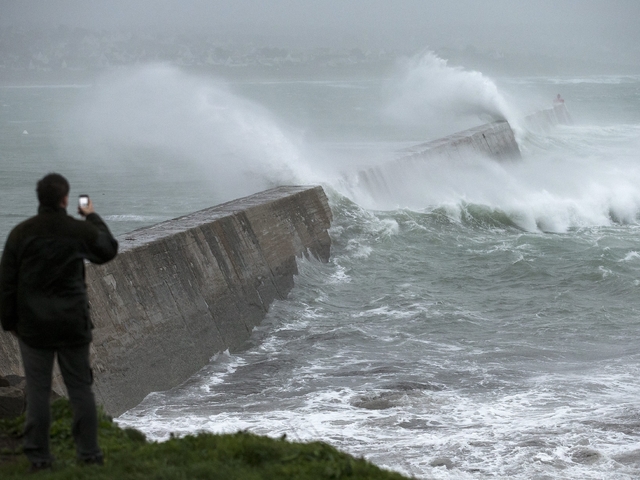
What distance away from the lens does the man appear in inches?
161

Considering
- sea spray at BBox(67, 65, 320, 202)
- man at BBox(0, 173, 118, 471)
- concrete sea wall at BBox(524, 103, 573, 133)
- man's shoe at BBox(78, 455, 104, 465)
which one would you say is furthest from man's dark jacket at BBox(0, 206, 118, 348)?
concrete sea wall at BBox(524, 103, 573, 133)

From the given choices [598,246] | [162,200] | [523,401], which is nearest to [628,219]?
[598,246]

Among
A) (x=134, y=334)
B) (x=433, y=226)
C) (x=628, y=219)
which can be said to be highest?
(x=134, y=334)

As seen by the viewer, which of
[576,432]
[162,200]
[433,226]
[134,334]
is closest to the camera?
[576,432]

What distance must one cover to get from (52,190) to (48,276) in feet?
1.27

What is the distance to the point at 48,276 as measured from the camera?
13.4 ft

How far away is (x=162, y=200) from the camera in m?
24.0

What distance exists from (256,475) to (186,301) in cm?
589

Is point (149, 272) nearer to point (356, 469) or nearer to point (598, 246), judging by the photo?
point (356, 469)

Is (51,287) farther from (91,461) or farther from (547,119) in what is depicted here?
(547,119)

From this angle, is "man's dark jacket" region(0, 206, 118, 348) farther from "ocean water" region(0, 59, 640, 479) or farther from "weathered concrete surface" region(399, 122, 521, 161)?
"weathered concrete surface" region(399, 122, 521, 161)

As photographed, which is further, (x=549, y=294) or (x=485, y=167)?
(x=485, y=167)

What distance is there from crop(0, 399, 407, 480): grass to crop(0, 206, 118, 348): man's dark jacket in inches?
24.8

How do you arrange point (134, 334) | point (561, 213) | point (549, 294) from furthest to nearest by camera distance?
1. point (561, 213)
2. point (549, 294)
3. point (134, 334)
